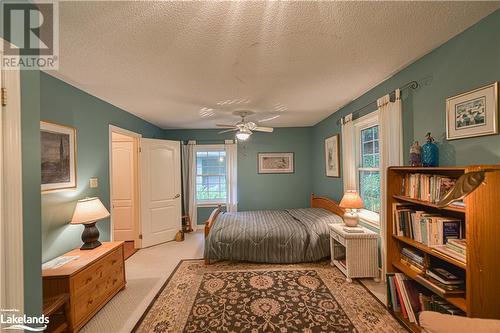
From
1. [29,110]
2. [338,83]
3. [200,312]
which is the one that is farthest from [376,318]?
[29,110]

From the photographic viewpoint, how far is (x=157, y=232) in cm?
415

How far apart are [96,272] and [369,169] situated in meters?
3.71

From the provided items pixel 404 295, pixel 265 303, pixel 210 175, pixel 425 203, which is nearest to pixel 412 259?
pixel 404 295

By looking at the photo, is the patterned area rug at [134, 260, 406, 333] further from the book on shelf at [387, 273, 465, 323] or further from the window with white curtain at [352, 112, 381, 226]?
the window with white curtain at [352, 112, 381, 226]

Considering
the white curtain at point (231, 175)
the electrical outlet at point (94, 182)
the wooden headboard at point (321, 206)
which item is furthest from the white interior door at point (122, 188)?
the white curtain at point (231, 175)

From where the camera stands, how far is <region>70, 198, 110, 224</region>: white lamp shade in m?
2.22

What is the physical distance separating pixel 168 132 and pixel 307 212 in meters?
3.94

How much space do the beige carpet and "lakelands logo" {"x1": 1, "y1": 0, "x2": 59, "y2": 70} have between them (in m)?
2.28

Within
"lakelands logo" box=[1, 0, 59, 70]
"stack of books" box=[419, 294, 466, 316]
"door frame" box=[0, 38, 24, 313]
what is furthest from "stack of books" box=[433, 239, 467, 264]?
"lakelands logo" box=[1, 0, 59, 70]

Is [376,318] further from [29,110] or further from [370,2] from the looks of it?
[29,110]

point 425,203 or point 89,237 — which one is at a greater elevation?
point 425,203

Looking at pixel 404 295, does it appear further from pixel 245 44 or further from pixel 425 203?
pixel 245 44

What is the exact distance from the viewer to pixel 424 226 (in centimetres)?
175

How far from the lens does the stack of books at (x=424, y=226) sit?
1.59 m
